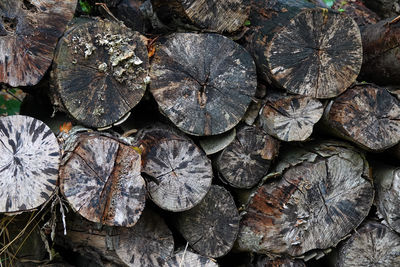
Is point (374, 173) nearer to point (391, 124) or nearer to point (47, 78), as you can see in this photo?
point (391, 124)

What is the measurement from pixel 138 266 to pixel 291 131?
1244mm

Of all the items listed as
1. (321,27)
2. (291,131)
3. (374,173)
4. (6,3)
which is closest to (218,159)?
(291,131)

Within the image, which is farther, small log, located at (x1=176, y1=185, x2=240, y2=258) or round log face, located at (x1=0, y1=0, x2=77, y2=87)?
small log, located at (x1=176, y1=185, x2=240, y2=258)

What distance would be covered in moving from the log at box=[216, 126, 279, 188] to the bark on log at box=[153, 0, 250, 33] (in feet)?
2.18

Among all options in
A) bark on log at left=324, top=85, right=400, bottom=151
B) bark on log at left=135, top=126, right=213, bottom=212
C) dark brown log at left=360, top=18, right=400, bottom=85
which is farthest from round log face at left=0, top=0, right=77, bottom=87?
dark brown log at left=360, top=18, right=400, bottom=85

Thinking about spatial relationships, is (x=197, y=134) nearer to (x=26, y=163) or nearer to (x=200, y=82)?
(x=200, y=82)

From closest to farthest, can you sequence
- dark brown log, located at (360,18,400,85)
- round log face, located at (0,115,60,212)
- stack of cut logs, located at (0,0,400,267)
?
1. round log face, located at (0,115,60,212)
2. stack of cut logs, located at (0,0,400,267)
3. dark brown log, located at (360,18,400,85)

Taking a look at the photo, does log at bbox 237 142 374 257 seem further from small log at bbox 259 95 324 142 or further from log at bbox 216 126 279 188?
small log at bbox 259 95 324 142

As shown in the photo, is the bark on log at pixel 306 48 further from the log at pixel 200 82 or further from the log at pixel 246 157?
the log at pixel 246 157

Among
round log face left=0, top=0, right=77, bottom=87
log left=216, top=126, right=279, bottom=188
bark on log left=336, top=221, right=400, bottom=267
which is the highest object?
round log face left=0, top=0, right=77, bottom=87

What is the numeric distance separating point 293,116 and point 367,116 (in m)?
0.49

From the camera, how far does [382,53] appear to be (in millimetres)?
2785

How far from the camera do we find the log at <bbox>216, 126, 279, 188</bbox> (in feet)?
8.41

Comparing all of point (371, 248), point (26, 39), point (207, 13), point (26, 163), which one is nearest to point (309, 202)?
point (371, 248)
